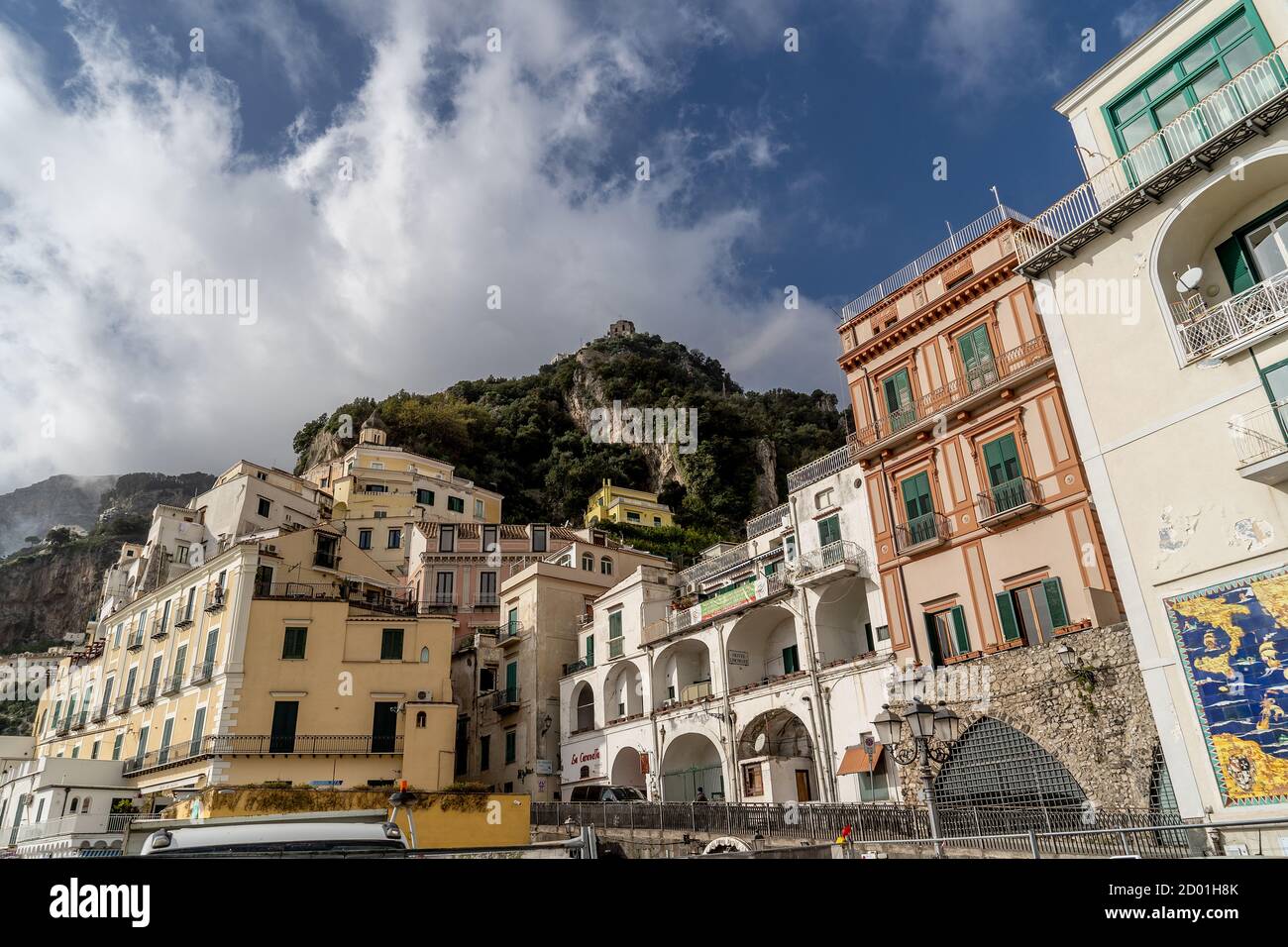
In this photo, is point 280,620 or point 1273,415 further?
point 280,620

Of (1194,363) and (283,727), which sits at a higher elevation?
(1194,363)

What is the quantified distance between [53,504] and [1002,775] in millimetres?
186803

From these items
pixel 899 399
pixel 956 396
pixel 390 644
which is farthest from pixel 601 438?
pixel 956 396

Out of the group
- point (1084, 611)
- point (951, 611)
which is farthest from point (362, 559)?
point (1084, 611)

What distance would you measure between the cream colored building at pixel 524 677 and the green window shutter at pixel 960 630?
21242 millimetres

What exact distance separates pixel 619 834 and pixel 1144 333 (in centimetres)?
2010

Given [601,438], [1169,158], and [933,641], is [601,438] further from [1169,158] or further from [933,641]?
[1169,158]

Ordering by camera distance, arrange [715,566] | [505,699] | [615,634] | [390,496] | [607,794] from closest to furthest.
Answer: [607,794]
[615,634]
[715,566]
[505,699]
[390,496]

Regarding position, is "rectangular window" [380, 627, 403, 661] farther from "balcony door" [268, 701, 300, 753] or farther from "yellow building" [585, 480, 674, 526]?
"yellow building" [585, 480, 674, 526]

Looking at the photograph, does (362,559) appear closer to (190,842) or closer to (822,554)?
(822,554)

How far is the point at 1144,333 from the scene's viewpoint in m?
16.5

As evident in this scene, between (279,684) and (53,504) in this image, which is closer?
(279,684)

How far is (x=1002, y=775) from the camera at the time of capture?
20375mm

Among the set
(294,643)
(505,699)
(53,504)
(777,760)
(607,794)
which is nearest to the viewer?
(777,760)
